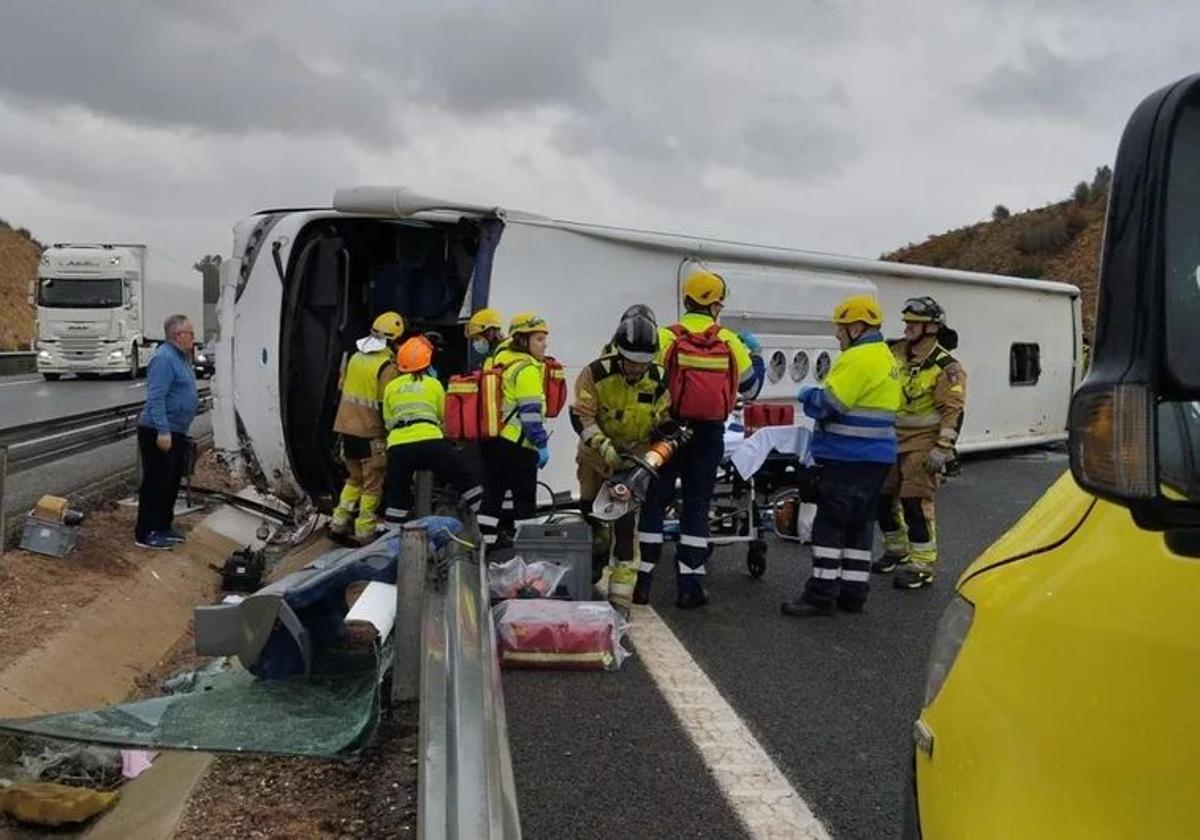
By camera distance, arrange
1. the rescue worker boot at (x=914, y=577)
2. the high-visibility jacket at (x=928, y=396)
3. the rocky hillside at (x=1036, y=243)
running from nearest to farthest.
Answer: the rescue worker boot at (x=914, y=577)
the high-visibility jacket at (x=928, y=396)
the rocky hillside at (x=1036, y=243)

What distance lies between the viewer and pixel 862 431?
20.3 ft

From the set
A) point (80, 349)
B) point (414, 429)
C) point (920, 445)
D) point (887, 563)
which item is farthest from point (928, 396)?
point (80, 349)

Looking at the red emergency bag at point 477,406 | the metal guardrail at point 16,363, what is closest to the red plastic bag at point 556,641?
the red emergency bag at point 477,406

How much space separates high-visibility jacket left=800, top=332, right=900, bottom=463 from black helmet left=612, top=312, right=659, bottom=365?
1.04 meters

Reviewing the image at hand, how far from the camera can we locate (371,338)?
786cm

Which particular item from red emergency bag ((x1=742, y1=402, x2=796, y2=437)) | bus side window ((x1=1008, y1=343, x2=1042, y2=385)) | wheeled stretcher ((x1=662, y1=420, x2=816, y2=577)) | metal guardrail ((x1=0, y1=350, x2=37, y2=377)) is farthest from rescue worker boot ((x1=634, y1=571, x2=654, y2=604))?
metal guardrail ((x1=0, y1=350, x2=37, y2=377))

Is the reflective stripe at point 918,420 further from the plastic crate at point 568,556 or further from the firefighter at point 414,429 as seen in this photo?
the firefighter at point 414,429

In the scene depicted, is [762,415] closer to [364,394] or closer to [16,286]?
[364,394]

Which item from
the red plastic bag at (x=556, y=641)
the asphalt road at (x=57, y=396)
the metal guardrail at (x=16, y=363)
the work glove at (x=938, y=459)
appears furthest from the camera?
the metal guardrail at (x=16, y=363)

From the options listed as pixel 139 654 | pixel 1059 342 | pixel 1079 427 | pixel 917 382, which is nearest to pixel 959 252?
pixel 1059 342

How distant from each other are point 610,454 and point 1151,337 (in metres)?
4.89

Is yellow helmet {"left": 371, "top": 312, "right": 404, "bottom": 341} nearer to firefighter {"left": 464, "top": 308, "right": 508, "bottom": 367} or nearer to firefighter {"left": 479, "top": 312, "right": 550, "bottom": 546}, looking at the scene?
firefighter {"left": 464, "top": 308, "right": 508, "bottom": 367}

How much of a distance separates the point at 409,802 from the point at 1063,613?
2.44m

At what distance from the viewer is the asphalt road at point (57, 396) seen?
17750 millimetres
